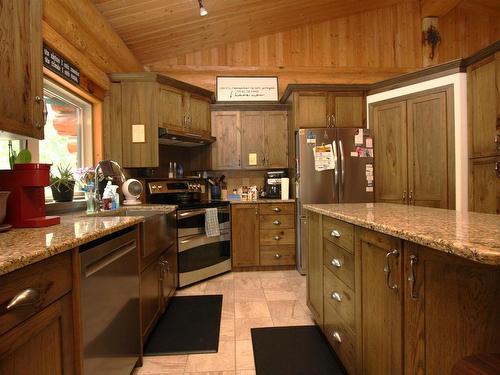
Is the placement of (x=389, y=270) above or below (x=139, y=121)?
below

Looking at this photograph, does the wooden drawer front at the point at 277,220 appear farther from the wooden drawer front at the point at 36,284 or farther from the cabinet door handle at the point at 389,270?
the wooden drawer front at the point at 36,284

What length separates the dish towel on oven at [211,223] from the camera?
3.07 meters

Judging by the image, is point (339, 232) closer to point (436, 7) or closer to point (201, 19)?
point (201, 19)

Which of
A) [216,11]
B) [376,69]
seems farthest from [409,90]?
[216,11]

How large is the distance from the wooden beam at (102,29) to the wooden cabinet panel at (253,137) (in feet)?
5.03

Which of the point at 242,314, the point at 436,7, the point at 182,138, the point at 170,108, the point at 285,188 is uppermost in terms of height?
the point at 436,7

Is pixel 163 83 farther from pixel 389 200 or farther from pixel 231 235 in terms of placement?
pixel 389 200

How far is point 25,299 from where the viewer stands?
707mm

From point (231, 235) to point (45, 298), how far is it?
8.63ft

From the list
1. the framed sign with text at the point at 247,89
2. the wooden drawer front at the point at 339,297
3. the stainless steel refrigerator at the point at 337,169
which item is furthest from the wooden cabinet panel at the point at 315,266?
the framed sign with text at the point at 247,89

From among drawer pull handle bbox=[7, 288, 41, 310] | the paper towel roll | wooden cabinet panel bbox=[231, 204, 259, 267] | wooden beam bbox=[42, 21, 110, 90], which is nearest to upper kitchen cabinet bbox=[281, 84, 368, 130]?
the paper towel roll

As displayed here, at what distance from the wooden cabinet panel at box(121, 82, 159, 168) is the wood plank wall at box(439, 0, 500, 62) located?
4.36 metres

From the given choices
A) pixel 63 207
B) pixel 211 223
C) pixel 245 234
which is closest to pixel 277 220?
pixel 245 234

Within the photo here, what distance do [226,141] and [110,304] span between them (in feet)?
9.00
